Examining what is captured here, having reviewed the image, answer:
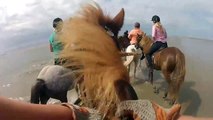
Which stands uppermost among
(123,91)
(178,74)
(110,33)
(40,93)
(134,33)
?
(110,33)

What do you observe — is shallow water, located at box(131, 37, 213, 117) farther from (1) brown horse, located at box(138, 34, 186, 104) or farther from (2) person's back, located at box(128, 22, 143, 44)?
(2) person's back, located at box(128, 22, 143, 44)

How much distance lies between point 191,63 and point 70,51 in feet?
49.2

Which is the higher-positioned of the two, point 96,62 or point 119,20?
point 119,20

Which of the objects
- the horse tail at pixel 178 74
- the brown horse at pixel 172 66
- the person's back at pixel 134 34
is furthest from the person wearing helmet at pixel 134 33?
the horse tail at pixel 178 74

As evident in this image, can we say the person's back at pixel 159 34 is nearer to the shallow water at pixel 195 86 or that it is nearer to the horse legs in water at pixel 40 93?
the shallow water at pixel 195 86

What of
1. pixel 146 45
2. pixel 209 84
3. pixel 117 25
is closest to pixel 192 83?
pixel 209 84

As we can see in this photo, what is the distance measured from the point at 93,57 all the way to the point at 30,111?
0.48 m

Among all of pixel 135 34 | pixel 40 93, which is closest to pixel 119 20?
pixel 40 93

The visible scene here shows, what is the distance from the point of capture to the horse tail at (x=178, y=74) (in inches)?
348

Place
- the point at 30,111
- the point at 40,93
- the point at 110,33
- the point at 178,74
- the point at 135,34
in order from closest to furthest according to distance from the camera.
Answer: the point at 30,111 < the point at 110,33 < the point at 40,93 < the point at 178,74 < the point at 135,34

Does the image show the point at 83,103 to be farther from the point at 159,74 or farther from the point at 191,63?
the point at 191,63

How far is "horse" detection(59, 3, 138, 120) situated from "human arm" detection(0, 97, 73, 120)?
26 centimetres

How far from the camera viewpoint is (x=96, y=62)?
1.91 m

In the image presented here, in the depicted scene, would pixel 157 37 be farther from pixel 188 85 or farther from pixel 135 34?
pixel 188 85
